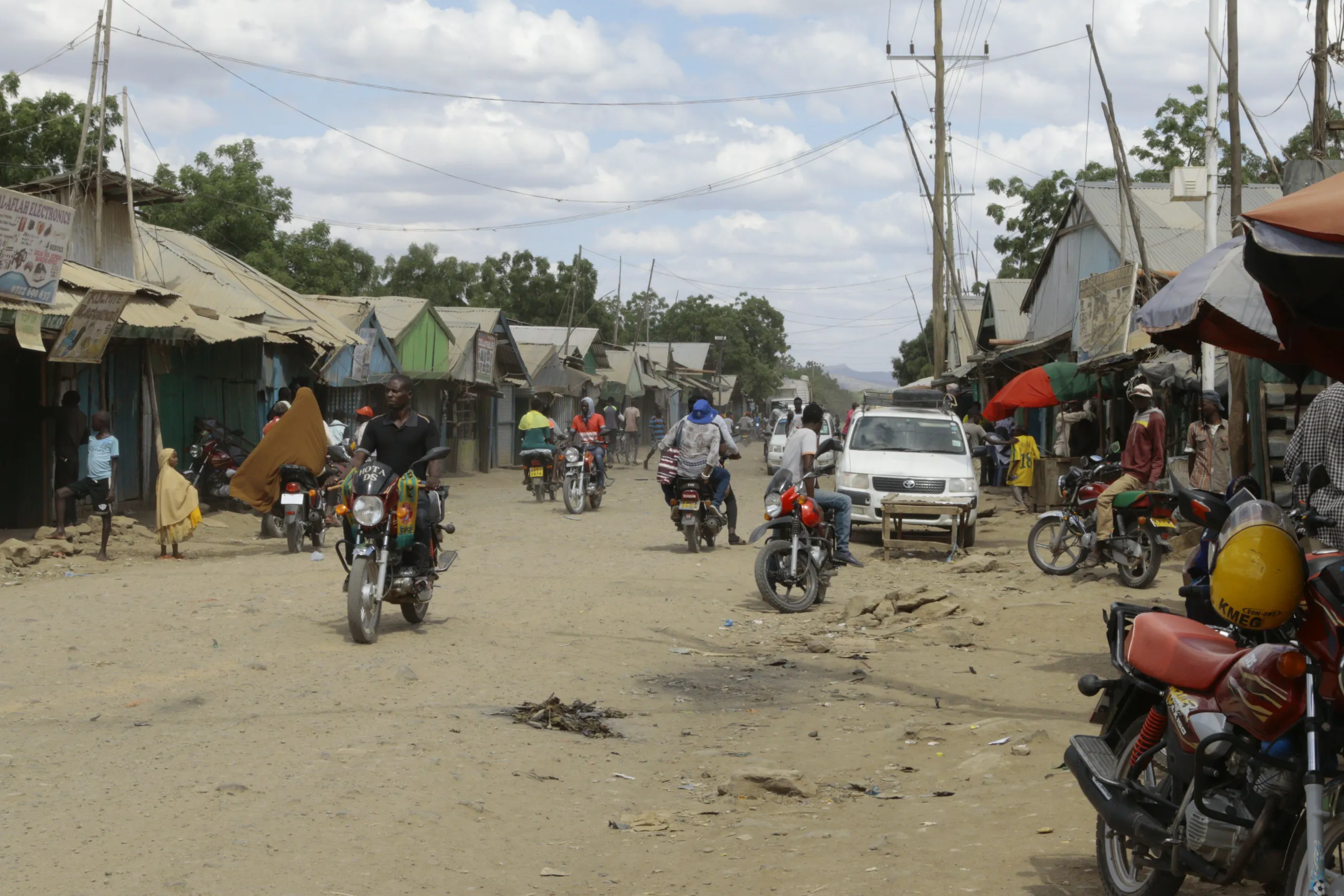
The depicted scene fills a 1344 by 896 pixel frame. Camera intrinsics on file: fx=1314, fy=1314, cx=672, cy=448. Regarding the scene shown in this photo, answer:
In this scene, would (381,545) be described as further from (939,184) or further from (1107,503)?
(939,184)

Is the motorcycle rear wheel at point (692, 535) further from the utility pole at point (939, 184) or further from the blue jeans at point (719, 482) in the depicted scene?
the utility pole at point (939, 184)

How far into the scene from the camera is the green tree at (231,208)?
1464 inches

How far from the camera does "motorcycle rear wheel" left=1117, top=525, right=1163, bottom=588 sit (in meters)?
12.2

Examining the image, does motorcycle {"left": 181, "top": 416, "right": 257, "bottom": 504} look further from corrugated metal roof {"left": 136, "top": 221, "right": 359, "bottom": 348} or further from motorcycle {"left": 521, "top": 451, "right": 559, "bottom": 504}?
motorcycle {"left": 521, "top": 451, "right": 559, "bottom": 504}

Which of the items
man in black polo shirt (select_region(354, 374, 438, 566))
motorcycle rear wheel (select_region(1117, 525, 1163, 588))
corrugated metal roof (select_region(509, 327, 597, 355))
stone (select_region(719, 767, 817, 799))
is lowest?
stone (select_region(719, 767, 817, 799))

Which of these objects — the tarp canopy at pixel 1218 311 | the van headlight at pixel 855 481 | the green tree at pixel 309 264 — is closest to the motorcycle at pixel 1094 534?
the van headlight at pixel 855 481

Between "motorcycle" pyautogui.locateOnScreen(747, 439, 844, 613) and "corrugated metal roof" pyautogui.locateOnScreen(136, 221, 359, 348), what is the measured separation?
10869 millimetres

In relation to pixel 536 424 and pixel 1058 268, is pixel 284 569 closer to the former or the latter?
pixel 536 424

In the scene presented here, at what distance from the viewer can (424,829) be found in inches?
197

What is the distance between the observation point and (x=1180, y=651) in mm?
3881

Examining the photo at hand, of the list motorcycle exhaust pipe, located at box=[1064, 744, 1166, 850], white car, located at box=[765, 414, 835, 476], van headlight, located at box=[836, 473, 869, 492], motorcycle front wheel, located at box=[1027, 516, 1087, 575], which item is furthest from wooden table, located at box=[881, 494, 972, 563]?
white car, located at box=[765, 414, 835, 476]

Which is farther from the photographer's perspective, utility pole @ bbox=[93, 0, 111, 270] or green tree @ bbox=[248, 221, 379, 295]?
green tree @ bbox=[248, 221, 379, 295]

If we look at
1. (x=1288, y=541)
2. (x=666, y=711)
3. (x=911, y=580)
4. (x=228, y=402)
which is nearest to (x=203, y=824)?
(x=666, y=711)

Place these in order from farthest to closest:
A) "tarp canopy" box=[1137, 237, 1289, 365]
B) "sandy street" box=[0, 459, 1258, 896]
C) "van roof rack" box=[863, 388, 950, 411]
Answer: "van roof rack" box=[863, 388, 950, 411] → "tarp canopy" box=[1137, 237, 1289, 365] → "sandy street" box=[0, 459, 1258, 896]
